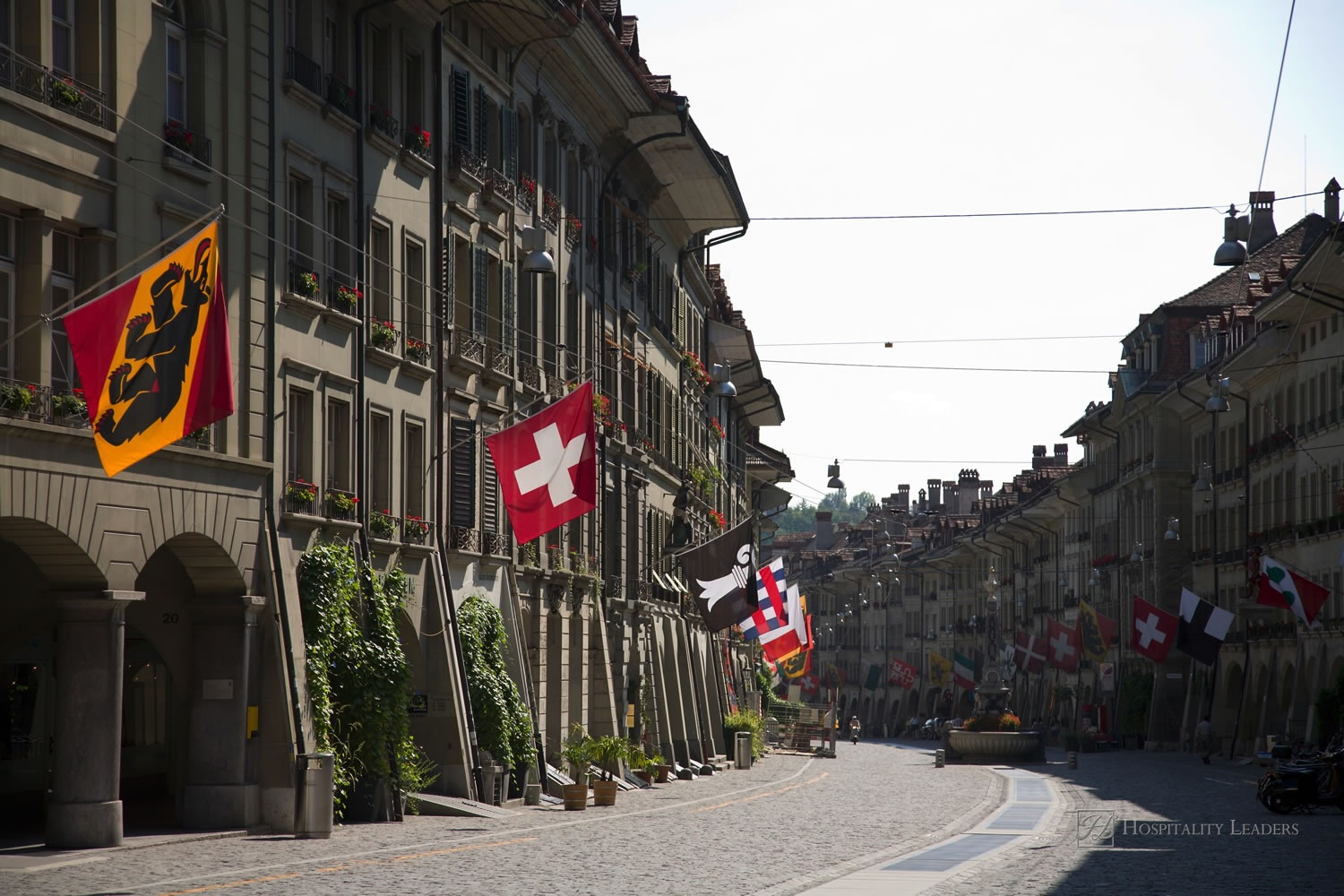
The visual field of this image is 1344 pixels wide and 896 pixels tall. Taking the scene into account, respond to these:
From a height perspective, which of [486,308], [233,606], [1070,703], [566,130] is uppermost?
[566,130]

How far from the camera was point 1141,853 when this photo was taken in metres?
23.4

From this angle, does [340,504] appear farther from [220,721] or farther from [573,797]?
[573,797]

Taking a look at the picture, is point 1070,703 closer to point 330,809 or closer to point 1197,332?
point 1197,332

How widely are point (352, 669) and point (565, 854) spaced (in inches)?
247

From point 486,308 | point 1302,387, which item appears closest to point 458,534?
point 486,308

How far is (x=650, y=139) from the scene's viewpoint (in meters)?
44.8

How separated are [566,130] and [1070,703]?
67.3 m

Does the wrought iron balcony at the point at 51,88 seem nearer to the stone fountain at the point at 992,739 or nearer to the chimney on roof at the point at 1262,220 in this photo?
the stone fountain at the point at 992,739

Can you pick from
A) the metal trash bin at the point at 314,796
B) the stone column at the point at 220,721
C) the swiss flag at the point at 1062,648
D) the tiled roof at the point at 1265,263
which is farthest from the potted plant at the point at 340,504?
the swiss flag at the point at 1062,648

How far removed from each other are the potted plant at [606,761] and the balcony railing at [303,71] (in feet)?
41.4

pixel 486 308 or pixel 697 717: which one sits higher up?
pixel 486 308

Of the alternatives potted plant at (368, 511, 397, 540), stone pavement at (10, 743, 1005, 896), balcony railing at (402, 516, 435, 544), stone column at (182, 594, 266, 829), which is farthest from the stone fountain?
stone column at (182, 594, 266, 829)

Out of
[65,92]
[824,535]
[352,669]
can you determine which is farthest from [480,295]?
[824,535]

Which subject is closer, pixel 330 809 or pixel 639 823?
pixel 330 809
